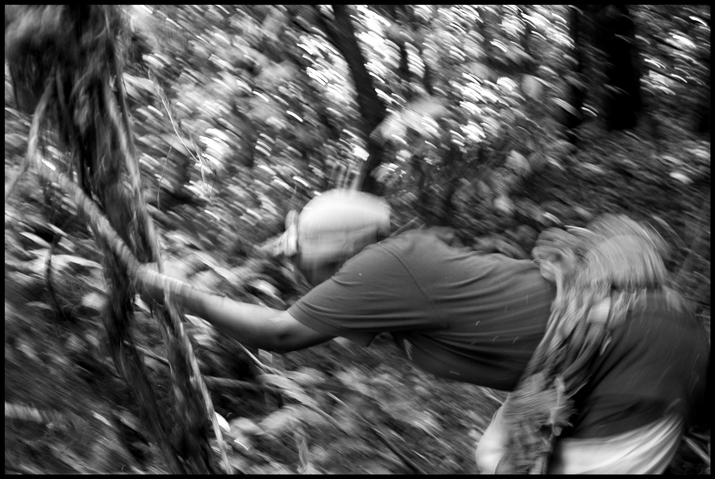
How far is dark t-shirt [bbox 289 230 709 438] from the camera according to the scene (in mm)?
1754

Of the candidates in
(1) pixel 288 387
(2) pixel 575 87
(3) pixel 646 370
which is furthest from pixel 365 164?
(3) pixel 646 370

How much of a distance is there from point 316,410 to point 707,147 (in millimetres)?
2836

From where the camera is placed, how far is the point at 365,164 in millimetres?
4117

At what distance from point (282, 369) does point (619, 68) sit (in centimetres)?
293

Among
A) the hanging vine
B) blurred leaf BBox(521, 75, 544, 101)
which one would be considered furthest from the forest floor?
blurred leaf BBox(521, 75, 544, 101)

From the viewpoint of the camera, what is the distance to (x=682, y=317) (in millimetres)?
1805

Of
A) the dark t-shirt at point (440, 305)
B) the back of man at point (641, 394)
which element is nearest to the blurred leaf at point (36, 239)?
the dark t-shirt at point (440, 305)

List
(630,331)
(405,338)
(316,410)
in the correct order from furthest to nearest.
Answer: (316,410), (405,338), (630,331)

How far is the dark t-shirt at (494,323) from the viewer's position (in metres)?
1.75

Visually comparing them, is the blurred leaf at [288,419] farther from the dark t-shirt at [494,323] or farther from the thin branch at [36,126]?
the thin branch at [36,126]

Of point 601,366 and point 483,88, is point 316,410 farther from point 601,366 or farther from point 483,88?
point 483,88

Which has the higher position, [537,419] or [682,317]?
[682,317]

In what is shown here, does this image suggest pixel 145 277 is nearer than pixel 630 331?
No

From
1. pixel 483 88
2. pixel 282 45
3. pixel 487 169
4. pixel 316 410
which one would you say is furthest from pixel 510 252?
pixel 282 45
